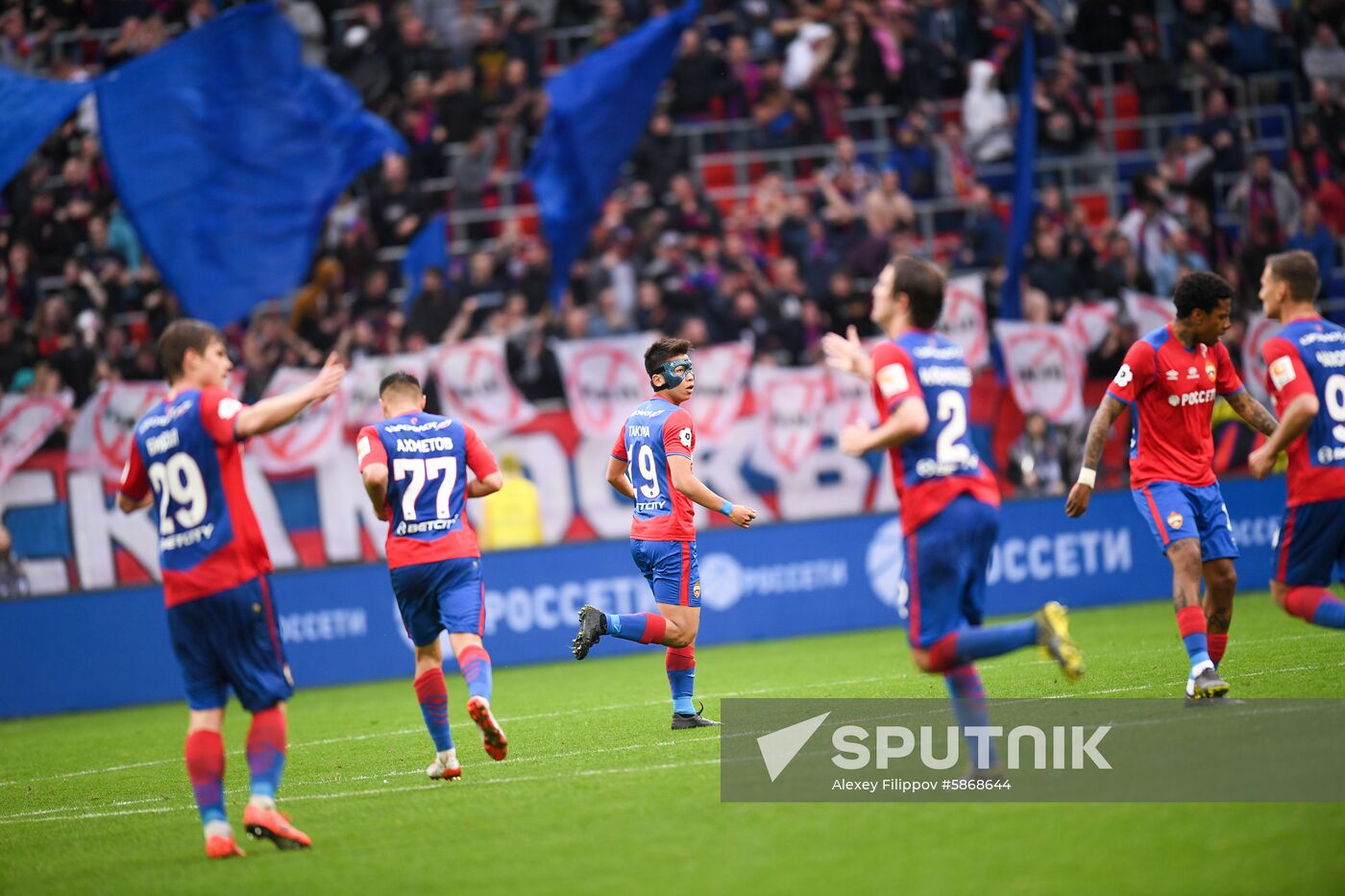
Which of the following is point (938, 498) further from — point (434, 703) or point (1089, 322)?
point (1089, 322)

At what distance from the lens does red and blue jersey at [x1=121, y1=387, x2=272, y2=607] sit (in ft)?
24.3

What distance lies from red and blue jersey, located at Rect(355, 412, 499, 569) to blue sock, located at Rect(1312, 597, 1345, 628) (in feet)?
16.1

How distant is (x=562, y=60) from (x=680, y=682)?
625 inches

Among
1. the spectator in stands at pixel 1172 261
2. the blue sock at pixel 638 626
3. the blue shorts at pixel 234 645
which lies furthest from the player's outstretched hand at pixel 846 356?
the spectator in stands at pixel 1172 261

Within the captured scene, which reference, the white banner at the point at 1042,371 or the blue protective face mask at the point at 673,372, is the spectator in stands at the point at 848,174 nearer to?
the white banner at the point at 1042,371

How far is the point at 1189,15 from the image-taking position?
24453 mm

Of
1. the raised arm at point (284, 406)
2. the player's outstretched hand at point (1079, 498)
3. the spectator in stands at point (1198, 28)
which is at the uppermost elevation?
the spectator in stands at point (1198, 28)

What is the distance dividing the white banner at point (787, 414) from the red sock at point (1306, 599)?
12.1 metres

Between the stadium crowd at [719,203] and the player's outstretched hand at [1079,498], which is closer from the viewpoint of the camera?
the player's outstretched hand at [1079,498]

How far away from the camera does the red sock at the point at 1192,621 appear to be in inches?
375

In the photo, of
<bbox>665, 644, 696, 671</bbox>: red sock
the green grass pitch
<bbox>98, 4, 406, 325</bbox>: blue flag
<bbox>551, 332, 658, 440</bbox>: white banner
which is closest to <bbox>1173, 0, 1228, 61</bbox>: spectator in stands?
<bbox>551, 332, 658, 440</bbox>: white banner

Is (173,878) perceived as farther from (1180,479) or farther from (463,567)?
(1180,479)

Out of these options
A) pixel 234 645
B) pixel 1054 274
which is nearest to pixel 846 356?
pixel 234 645

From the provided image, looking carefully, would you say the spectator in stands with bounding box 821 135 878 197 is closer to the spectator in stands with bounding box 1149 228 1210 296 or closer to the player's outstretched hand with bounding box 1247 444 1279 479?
the spectator in stands with bounding box 1149 228 1210 296
